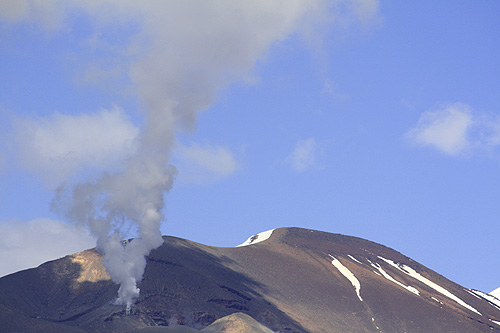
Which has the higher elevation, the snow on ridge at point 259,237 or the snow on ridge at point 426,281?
the snow on ridge at point 259,237

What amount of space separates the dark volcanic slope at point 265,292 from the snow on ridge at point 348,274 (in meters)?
0.35

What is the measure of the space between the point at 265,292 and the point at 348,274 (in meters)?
30.2

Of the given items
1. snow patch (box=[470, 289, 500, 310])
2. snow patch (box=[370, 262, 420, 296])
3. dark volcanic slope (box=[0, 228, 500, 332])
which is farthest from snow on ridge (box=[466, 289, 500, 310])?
snow patch (box=[370, 262, 420, 296])

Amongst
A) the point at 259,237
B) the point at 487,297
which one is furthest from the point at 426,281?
the point at 259,237

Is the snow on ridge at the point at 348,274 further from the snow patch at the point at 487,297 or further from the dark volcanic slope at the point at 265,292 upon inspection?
the snow patch at the point at 487,297

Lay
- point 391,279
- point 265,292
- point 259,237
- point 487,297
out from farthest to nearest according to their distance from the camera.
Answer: point 487,297, point 259,237, point 391,279, point 265,292

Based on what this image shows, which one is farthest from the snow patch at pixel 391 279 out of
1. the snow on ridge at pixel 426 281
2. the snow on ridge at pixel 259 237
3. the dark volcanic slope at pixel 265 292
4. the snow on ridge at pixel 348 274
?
the snow on ridge at pixel 259 237

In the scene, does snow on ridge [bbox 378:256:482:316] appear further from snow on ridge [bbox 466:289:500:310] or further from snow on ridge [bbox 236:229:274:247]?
A: snow on ridge [bbox 236:229:274:247]

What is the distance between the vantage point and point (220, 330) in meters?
71.0

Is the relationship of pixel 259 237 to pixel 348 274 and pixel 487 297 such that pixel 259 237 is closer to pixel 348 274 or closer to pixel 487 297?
pixel 348 274

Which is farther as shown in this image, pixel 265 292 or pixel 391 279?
pixel 391 279

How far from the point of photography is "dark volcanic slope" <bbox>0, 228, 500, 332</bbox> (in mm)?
82500

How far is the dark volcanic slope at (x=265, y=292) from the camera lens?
8250 cm

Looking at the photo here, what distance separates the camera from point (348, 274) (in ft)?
427
